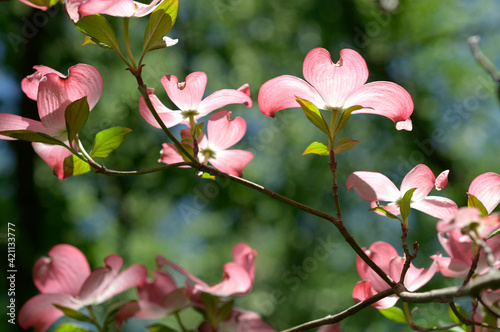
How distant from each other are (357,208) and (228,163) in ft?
9.67

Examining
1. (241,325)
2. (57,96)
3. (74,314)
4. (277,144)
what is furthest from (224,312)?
(277,144)

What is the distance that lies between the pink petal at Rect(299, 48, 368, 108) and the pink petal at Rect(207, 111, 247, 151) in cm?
11

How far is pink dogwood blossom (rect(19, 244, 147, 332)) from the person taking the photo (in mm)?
381

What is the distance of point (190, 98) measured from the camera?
0.43 meters

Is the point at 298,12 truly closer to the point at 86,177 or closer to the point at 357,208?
the point at 357,208

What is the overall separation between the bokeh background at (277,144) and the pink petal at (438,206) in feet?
8.66

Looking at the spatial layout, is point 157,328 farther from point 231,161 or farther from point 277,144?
point 277,144

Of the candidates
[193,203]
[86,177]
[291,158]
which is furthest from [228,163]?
[86,177]

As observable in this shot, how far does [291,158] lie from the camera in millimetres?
3639

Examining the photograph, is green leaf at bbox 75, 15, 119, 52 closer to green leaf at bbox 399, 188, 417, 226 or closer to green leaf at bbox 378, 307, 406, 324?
green leaf at bbox 399, 188, 417, 226

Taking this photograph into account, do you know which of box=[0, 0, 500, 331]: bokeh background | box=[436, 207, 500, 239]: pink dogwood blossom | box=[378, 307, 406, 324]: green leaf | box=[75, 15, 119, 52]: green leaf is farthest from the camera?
box=[0, 0, 500, 331]: bokeh background

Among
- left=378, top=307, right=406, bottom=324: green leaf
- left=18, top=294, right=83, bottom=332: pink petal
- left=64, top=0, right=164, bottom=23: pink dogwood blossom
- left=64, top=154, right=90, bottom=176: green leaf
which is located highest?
left=64, top=0, right=164, bottom=23: pink dogwood blossom

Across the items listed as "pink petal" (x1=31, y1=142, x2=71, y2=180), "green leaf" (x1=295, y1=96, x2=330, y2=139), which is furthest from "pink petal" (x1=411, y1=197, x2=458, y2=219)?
"pink petal" (x1=31, y1=142, x2=71, y2=180)

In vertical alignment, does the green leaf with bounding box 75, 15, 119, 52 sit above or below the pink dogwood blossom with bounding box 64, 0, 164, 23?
below
